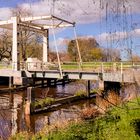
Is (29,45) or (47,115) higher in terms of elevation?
(29,45)

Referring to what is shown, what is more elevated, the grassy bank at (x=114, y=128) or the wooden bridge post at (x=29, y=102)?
the grassy bank at (x=114, y=128)

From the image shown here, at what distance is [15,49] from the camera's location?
30.5 metres

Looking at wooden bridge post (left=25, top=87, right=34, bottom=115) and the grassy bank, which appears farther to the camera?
wooden bridge post (left=25, top=87, right=34, bottom=115)

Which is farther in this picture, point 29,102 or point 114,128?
point 29,102

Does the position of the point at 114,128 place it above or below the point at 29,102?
above

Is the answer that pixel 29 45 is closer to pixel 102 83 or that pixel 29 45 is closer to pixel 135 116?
pixel 102 83

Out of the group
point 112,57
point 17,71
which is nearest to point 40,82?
point 17,71

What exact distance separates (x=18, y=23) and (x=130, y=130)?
25.7 m

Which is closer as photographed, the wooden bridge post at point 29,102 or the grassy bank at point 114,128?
the grassy bank at point 114,128

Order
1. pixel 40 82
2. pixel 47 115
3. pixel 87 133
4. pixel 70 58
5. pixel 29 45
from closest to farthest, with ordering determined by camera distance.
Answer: pixel 87 133, pixel 47 115, pixel 40 82, pixel 29 45, pixel 70 58

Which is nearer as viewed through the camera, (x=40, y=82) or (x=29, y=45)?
(x=40, y=82)

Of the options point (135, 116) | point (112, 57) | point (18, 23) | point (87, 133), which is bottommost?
point (87, 133)

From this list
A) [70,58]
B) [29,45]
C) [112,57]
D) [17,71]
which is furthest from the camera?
[70,58]

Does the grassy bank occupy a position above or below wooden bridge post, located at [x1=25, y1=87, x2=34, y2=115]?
above
